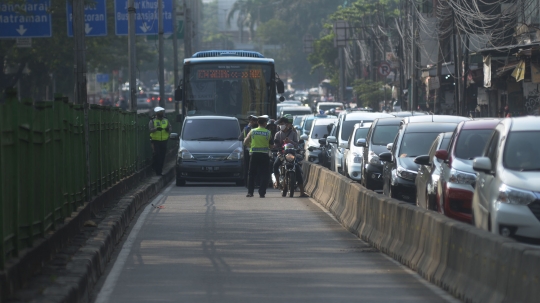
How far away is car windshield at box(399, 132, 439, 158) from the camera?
17.9 meters

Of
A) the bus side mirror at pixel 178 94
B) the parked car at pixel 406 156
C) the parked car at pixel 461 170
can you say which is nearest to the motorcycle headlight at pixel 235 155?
the bus side mirror at pixel 178 94

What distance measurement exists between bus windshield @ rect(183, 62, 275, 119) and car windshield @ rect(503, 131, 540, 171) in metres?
18.5

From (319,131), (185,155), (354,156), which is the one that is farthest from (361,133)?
(319,131)

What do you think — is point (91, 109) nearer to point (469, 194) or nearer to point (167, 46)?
point (469, 194)

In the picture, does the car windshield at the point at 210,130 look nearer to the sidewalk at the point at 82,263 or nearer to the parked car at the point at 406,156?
the parked car at the point at 406,156

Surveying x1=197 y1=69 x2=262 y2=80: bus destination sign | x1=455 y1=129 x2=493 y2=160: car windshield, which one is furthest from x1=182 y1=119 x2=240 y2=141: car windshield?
x1=455 y1=129 x2=493 y2=160: car windshield

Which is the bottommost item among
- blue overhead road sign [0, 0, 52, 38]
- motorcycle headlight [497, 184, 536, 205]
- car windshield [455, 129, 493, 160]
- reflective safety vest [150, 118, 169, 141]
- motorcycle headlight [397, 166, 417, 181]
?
motorcycle headlight [397, 166, 417, 181]

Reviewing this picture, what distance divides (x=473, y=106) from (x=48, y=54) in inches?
820

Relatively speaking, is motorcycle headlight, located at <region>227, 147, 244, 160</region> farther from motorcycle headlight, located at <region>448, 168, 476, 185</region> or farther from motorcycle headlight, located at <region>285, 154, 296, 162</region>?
motorcycle headlight, located at <region>448, 168, 476, 185</region>

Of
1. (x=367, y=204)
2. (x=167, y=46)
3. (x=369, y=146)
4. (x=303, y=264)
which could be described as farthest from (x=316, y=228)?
(x=167, y=46)

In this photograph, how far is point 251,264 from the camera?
441 inches

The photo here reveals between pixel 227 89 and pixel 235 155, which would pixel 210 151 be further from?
pixel 227 89

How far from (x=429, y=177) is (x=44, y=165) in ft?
20.2

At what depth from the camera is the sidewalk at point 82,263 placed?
8.00 meters
